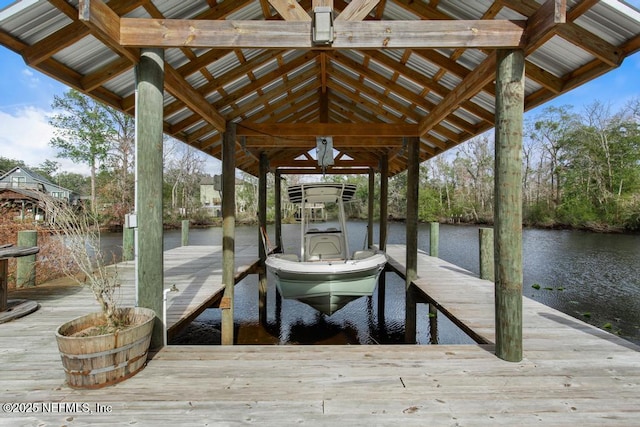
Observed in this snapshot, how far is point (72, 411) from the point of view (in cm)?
199

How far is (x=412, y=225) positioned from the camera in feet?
18.6

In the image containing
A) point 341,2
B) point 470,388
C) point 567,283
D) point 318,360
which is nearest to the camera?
point 470,388

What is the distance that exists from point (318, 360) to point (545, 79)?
11.9ft

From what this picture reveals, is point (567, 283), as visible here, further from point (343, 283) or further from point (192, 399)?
point (192, 399)

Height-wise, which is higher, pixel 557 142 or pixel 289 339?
pixel 557 142

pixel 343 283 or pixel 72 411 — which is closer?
pixel 72 411

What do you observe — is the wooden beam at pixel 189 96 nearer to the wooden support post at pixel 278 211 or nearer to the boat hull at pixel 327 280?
the boat hull at pixel 327 280

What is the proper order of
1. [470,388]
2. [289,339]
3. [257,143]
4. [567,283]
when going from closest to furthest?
[470,388] → [257,143] → [289,339] → [567,283]

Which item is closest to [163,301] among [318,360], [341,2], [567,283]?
[318,360]

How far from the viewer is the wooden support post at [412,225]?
552 cm

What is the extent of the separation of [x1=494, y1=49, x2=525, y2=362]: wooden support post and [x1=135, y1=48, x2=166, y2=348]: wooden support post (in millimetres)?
2926

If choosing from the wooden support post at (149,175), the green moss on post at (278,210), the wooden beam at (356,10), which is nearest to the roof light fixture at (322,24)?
the wooden beam at (356,10)

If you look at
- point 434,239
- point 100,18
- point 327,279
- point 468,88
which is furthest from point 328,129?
point 434,239

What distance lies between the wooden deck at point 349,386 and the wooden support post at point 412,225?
252cm
